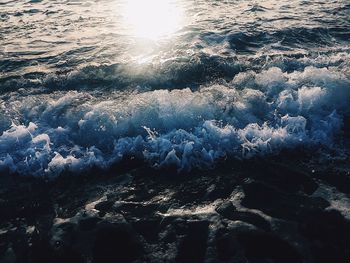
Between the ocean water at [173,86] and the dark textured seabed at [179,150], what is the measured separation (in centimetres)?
3

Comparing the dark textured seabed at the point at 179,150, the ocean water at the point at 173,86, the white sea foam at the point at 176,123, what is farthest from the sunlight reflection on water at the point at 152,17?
the white sea foam at the point at 176,123

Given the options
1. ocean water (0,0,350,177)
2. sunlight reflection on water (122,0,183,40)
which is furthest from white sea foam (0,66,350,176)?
sunlight reflection on water (122,0,183,40)

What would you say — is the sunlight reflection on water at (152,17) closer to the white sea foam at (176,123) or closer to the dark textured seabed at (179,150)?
the dark textured seabed at (179,150)

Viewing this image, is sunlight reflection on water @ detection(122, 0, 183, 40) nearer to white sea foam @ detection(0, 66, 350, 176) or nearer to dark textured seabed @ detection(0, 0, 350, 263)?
dark textured seabed @ detection(0, 0, 350, 263)

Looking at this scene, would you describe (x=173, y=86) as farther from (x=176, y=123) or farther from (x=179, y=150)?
(x=179, y=150)

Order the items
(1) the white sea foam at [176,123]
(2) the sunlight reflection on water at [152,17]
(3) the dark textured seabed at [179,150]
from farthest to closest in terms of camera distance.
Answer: (2) the sunlight reflection on water at [152,17]
(1) the white sea foam at [176,123]
(3) the dark textured seabed at [179,150]

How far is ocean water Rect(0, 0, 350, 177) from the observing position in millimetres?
5535

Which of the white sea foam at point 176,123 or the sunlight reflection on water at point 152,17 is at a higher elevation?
the sunlight reflection on water at point 152,17

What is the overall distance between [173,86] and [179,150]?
2598 millimetres

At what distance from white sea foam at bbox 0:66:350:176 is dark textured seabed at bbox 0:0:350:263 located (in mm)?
25

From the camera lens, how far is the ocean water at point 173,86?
5535 mm

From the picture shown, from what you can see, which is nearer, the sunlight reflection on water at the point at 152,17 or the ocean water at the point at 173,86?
the ocean water at the point at 173,86

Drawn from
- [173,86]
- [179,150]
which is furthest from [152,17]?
A: [179,150]

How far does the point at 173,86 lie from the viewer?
7.71 m
